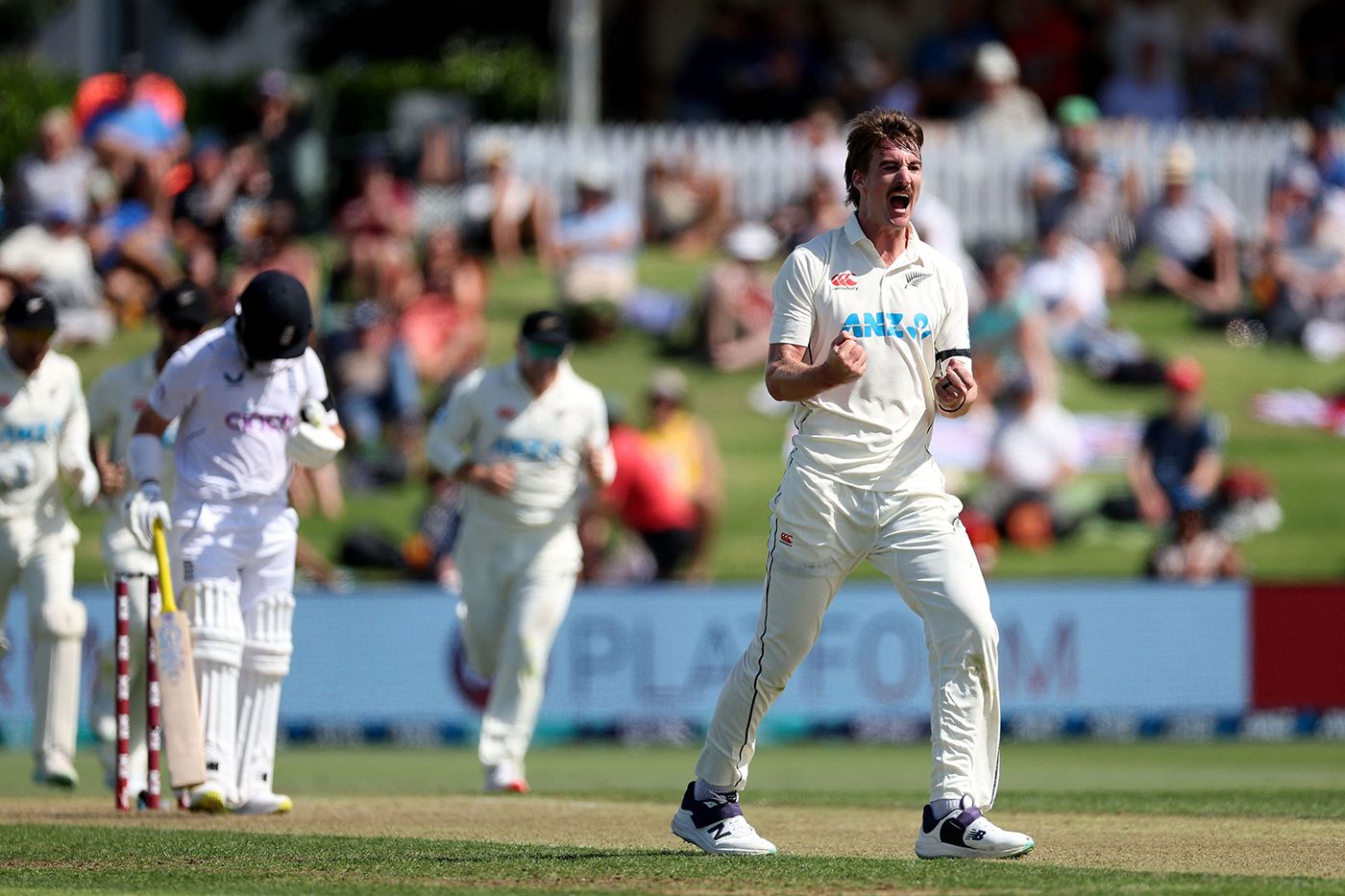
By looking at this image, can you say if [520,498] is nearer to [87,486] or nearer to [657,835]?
[87,486]

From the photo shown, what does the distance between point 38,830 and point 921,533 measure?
12.3 feet

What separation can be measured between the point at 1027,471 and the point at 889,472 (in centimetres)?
1124

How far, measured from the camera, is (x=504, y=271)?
74.7ft

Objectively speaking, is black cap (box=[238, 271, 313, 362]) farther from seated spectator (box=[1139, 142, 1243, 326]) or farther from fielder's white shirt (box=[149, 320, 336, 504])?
seated spectator (box=[1139, 142, 1243, 326])

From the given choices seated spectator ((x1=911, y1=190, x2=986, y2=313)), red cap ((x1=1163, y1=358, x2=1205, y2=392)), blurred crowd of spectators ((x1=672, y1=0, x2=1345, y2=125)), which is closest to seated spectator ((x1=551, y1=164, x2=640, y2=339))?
seated spectator ((x1=911, y1=190, x2=986, y2=313))

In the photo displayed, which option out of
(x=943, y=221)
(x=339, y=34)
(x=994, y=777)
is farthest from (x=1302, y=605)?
(x=339, y=34)

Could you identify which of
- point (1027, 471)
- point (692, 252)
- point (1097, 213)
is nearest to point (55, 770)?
point (1027, 471)

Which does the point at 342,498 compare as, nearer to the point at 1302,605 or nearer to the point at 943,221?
the point at 943,221

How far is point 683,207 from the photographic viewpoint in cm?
2338

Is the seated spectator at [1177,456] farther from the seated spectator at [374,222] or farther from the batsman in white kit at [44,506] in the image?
the batsman in white kit at [44,506]

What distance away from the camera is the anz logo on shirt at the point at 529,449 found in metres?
11.7

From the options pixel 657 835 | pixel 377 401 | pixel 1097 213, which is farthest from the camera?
pixel 1097 213

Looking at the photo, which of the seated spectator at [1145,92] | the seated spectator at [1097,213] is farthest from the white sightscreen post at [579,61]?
the seated spectator at [1145,92]

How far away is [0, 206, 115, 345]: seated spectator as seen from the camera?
1961 cm
